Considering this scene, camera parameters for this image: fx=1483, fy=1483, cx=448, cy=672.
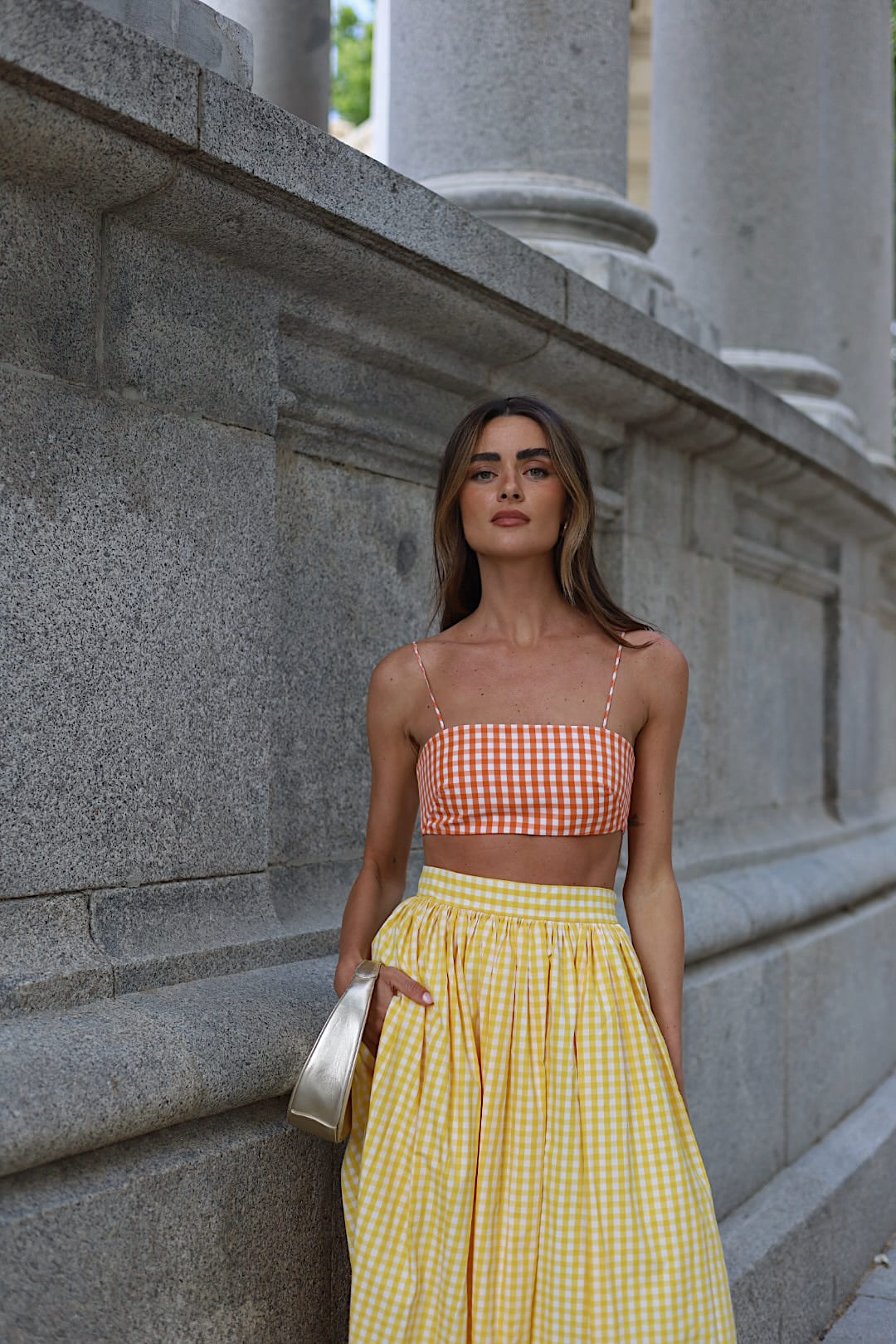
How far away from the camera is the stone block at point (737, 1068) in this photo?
4238mm

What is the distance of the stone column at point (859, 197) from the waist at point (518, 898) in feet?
16.1

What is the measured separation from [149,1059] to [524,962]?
2.12 feet

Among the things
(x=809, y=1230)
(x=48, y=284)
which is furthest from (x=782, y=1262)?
(x=48, y=284)

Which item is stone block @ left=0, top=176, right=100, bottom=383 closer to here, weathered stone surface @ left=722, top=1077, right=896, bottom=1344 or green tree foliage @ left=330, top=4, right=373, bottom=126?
weathered stone surface @ left=722, top=1077, right=896, bottom=1344

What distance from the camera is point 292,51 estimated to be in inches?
191

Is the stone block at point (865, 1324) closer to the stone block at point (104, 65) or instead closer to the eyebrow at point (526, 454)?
the eyebrow at point (526, 454)

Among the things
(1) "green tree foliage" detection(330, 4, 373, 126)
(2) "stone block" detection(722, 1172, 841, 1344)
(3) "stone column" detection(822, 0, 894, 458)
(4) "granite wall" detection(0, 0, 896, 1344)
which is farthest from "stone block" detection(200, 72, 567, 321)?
(1) "green tree foliage" detection(330, 4, 373, 126)

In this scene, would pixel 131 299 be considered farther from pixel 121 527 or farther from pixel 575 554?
pixel 575 554

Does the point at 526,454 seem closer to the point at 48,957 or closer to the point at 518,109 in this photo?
the point at 48,957

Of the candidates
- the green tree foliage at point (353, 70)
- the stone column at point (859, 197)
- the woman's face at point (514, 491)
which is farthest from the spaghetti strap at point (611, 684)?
the green tree foliage at point (353, 70)

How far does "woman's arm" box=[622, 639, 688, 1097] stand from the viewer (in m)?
2.75

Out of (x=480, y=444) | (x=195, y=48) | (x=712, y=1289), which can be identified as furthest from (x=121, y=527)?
(x=712, y=1289)

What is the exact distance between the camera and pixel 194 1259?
242 centimetres

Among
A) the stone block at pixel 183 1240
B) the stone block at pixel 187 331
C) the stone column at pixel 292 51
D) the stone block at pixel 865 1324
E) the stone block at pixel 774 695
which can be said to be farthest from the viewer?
the stone block at pixel 774 695
